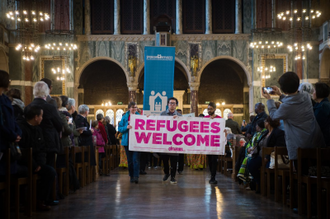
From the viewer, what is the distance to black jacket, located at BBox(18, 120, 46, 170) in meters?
4.99

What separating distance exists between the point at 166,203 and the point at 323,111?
2206 mm

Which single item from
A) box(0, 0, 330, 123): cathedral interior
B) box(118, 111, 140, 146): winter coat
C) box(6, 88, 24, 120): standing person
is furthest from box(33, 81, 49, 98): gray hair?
box(0, 0, 330, 123): cathedral interior

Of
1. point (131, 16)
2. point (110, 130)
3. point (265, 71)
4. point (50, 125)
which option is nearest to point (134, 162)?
point (50, 125)

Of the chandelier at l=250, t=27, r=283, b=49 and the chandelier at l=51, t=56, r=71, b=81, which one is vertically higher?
the chandelier at l=250, t=27, r=283, b=49

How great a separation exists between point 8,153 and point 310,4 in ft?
56.2

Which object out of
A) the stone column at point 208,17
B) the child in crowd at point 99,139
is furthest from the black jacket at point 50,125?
the stone column at point 208,17

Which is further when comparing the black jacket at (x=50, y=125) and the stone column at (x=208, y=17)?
the stone column at (x=208, y=17)

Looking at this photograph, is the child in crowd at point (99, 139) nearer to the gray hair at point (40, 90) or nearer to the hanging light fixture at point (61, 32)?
the gray hair at point (40, 90)

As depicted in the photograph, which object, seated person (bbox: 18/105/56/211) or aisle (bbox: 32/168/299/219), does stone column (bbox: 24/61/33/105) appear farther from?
seated person (bbox: 18/105/56/211)

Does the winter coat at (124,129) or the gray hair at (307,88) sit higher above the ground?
the gray hair at (307,88)

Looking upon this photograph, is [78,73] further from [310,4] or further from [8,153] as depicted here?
[8,153]

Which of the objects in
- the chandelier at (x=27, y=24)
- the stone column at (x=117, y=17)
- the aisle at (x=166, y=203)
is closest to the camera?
the aisle at (x=166, y=203)

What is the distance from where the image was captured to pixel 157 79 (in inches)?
413

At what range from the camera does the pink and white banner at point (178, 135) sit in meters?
8.09
